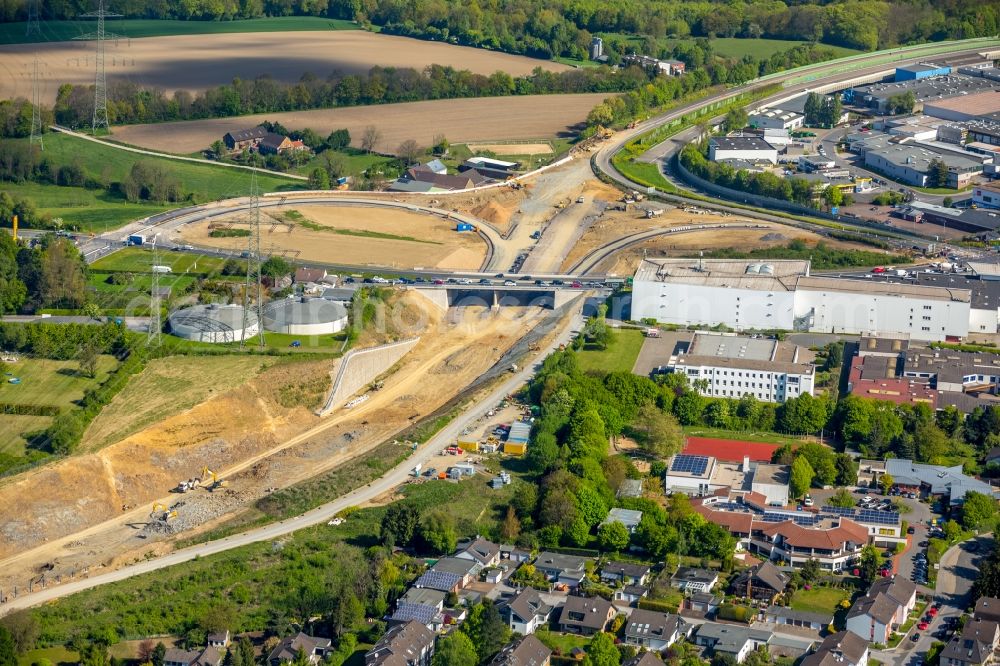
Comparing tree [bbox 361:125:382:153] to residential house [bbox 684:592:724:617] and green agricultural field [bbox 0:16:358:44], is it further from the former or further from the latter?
residential house [bbox 684:592:724:617]

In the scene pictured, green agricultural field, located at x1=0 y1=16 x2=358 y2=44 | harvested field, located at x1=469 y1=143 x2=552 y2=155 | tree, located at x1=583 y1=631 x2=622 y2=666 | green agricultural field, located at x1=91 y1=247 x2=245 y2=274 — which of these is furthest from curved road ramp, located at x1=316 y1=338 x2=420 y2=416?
green agricultural field, located at x1=0 y1=16 x2=358 y2=44

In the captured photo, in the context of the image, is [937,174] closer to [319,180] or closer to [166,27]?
[319,180]

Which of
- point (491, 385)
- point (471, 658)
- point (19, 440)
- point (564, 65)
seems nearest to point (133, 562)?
point (19, 440)

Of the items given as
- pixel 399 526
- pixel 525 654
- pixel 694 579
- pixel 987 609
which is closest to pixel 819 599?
pixel 694 579

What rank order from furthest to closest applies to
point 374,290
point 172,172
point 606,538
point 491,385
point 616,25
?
point 616,25 < point 172,172 < point 374,290 < point 491,385 < point 606,538

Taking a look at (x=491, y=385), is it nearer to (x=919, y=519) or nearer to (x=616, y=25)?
(x=919, y=519)
